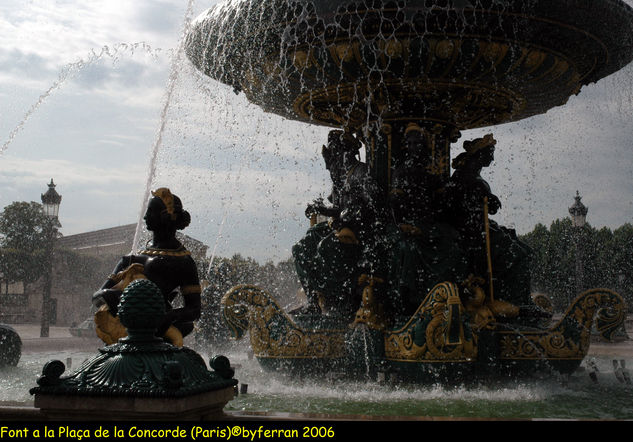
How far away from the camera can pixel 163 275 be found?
4.93 m

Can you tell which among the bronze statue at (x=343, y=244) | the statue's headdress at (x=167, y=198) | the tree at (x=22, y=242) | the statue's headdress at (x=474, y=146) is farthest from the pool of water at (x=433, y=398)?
the tree at (x=22, y=242)

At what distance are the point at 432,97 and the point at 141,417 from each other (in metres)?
6.42

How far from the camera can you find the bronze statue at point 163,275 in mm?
4707

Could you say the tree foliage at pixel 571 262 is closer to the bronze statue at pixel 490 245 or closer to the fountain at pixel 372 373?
the bronze statue at pixel 490 245

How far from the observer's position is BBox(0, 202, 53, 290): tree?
3650 cm

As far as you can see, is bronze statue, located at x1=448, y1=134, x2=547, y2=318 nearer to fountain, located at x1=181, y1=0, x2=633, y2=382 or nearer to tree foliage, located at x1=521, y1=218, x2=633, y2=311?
fountain, located at x1=181, y1=0, x2=633, y2=382

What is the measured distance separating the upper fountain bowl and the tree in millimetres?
30143

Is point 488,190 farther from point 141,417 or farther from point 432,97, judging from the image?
point 141,417

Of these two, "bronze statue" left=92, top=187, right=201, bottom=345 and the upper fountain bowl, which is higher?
the upper fountain bowl

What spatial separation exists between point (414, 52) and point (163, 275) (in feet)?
14.2

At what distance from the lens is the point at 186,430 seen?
329 centimetres

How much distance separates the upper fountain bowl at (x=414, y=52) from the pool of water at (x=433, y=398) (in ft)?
11.1

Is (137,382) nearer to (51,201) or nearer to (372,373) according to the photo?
Result: (372,373)

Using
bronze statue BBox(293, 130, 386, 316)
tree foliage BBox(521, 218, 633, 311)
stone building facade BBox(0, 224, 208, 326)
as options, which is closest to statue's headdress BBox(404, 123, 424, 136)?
bronze statue BBox(293, 130, 386, 316)
